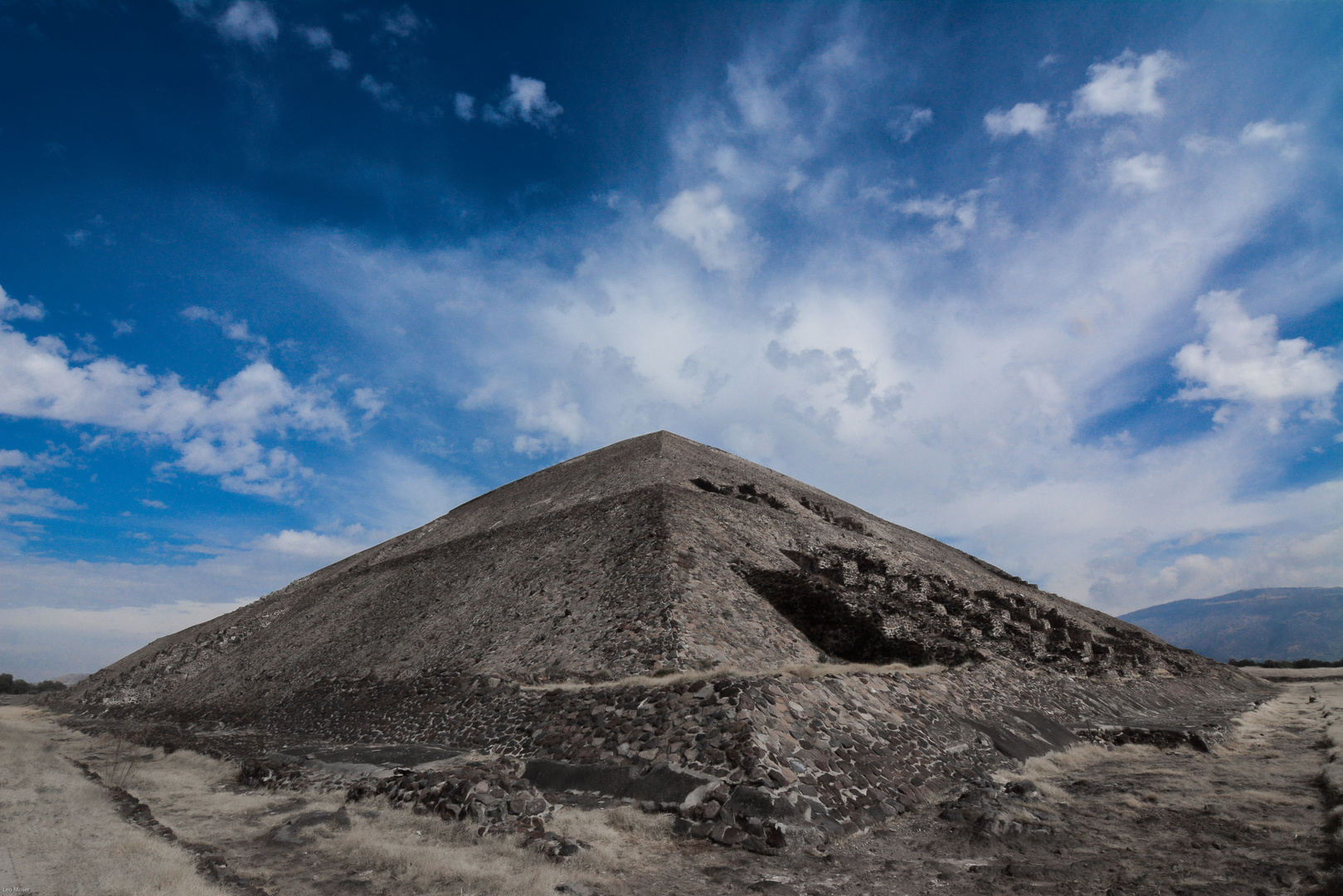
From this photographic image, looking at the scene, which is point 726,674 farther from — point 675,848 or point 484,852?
point 484,852

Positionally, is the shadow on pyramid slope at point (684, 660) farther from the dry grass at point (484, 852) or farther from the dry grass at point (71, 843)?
the dry grass at point (71, 843)

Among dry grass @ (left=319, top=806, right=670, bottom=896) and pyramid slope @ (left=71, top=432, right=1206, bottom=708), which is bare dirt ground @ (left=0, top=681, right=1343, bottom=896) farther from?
pyramid slope @ (left=71, top=432, right=1206, bottom=708)

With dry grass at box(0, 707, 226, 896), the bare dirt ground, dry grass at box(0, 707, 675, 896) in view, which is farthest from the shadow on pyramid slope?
dry grass at box(0, 707, 226, 896)

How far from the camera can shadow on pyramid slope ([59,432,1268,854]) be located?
48.3 feet

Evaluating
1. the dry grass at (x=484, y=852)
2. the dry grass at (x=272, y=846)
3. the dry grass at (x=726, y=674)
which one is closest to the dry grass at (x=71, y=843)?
the dry grass at (x=272, y=846)

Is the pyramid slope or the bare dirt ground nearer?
the bare dirt ground

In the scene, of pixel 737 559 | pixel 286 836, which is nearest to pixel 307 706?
pixel 286 836

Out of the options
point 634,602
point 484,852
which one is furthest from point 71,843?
point 634,602

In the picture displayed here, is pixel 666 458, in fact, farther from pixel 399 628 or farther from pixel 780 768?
pixel 780 768

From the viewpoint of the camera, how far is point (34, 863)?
760 centimetres

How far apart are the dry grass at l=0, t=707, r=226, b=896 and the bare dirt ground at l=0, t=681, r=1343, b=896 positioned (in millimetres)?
37

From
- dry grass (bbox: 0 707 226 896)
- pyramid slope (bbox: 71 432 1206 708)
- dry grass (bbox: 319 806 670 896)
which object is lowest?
dry grass (bbox: 319 806 670 896)

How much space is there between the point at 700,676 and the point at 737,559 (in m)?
11.7

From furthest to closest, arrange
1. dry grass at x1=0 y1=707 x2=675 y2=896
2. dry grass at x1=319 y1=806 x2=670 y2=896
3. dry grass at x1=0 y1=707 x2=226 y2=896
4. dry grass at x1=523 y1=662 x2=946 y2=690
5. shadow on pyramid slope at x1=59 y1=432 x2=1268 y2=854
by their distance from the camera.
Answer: dry grass at x1=523 y1=662 x2=946 y2=690 → shadow on pyramid slope at x1=59 y1=432 x2=1268 y2=854 → dry grass at x1=319 y1=806 x2=670 y2=896 → dry grass at x1=0 y1=707 x2=675 y2=896 → dry grass at x1=0 y1=707 x2=226 y2=896
